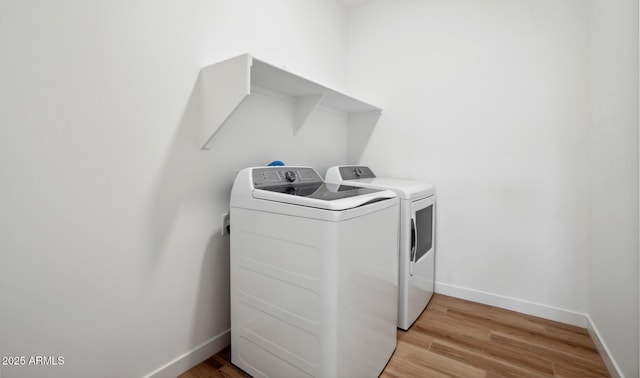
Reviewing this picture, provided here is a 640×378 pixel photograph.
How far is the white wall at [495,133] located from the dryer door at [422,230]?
17 cm

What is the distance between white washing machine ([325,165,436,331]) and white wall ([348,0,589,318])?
0.77 ft

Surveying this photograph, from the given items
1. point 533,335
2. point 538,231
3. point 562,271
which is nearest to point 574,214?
point 538,231

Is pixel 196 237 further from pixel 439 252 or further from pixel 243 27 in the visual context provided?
pixel 439 252

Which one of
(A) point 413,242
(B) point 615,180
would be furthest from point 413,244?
(B) point 615,180

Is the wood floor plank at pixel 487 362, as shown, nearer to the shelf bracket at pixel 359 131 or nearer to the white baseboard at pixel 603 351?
the white baseboard at pixel 603 351

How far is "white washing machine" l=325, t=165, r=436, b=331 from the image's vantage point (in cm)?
175

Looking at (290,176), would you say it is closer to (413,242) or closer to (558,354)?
(413,242)

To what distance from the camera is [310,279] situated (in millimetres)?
1156

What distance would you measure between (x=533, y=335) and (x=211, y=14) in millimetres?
2598

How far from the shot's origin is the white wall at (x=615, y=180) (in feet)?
3.91

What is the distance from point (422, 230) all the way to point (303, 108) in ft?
3.90

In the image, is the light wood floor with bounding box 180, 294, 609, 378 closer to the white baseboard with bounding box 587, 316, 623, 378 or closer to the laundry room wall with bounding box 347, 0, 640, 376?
the white baseboard with bounding box 587, 316, 623, 378

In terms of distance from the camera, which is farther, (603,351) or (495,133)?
(495,133)

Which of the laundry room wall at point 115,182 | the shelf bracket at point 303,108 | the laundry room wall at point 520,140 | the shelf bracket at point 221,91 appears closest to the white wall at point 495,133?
the laundry room wall at point 520,140
